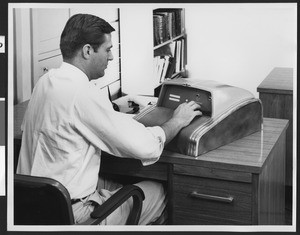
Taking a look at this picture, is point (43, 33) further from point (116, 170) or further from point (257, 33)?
point (257, 33)

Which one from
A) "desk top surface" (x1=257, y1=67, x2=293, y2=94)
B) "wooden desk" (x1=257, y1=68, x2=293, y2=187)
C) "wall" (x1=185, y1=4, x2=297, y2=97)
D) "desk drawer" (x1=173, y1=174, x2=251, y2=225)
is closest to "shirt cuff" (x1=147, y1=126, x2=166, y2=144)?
"desk drawer" (x1=173, y1=174, x2=251, y2=225)

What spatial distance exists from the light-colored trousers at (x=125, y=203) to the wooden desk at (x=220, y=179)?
65mm

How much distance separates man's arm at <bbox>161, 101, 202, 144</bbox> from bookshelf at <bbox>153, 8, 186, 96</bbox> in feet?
1.97

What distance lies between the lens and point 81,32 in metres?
2.10

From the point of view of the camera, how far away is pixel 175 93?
2299mm

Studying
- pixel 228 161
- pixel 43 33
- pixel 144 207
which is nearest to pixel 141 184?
pixel 144 207

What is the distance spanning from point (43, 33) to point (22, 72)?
0.22m

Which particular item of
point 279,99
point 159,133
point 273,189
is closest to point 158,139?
point 159,133

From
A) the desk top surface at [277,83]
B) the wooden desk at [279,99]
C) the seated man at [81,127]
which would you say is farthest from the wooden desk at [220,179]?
the wooden desk at [279,99]

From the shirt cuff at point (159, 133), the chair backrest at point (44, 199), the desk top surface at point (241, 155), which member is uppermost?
the shirt cuff at point (159, 133)

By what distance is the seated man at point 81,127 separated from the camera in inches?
79.7

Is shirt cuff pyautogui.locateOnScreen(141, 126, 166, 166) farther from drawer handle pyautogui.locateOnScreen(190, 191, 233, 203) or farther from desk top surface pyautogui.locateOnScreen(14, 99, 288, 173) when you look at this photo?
drawer handle pyautogui.locateOnScreen(190, 191, 233, 203)

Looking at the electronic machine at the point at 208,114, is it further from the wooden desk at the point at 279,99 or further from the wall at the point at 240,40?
the wooden desk at the point at 279,99

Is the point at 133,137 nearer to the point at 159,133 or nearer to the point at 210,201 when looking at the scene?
the point at 159,133
